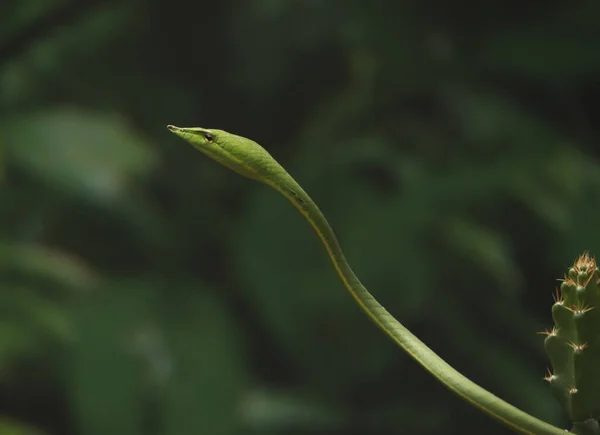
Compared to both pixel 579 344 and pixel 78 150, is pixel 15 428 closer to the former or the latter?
pixel 78 150

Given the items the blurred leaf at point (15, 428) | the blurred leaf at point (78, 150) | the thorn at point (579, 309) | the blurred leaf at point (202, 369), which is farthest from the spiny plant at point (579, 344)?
the blurred leaf at point (15, 428)

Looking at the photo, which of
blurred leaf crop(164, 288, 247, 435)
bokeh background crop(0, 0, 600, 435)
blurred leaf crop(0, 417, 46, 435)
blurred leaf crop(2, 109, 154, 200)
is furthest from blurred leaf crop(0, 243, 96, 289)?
blurred leaf crop(0, 417, 46, 435)

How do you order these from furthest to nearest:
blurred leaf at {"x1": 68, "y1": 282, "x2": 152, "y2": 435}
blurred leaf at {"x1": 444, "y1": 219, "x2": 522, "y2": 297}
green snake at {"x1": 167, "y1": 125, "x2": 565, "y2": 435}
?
blurred leaf at {"x1": 444, "y1": 219, "x2": 522, "y2": 297} < blurred leaf at {"x1": 68, "y1": 282, "x2": 152, "y2": 435} < green snake at {"x1": 167, "y1": 125, "x2": 565, "y2": 435}

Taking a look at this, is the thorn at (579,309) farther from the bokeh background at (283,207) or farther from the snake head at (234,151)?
A: the bokeh background at (283,207)

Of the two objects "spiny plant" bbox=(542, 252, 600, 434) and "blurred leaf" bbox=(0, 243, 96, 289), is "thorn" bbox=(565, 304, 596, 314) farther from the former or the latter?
"blurred leaf" bbox=(0, 243, 96, 289)

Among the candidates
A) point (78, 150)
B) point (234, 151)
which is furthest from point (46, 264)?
point (234, 151)

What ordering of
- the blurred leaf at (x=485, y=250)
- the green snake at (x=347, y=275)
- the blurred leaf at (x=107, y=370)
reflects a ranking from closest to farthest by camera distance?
the green snake at (x=347, y=275) → the blurred leaf at (x=107, y=370) → the blurred leaf at (x=485, y=250)
